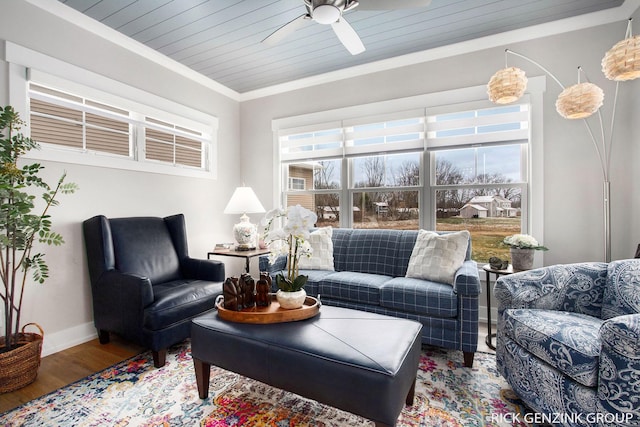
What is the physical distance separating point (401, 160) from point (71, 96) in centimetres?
323

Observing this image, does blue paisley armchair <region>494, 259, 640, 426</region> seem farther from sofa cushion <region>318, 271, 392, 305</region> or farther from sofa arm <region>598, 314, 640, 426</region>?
sofa cushion <region>318, 271, 392, 305</region>

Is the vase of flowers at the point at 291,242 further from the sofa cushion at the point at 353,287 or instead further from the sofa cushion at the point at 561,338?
the sofa cushion at the point at 561,338

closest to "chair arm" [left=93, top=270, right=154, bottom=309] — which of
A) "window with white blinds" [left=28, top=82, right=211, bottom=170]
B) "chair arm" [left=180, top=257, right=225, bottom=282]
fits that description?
"chair arm" [left=180, top=257, right=225, bottom=282]

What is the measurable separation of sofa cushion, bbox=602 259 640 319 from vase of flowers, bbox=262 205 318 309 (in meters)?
1.75

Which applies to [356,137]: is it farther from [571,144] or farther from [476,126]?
[571,144]

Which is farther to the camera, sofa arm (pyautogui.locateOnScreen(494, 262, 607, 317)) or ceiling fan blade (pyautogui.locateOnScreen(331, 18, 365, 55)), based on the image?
ceiling fan blade (pyautogui.locateOnScreen(331, 18, 365, 55))

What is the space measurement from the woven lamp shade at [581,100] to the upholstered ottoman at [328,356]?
203 centimetres

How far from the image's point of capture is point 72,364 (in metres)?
2.23

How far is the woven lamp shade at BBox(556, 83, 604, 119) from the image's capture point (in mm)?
2170

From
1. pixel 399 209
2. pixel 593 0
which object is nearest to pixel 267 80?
pixel 399 209

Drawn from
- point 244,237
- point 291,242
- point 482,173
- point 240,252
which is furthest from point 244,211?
point 482,173

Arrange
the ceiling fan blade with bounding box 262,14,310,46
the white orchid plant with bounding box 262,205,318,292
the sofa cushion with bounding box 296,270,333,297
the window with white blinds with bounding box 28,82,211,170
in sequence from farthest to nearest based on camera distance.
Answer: the sofa cushion with bounding box 296,270,333,297, the window with white blinds with bounding box 28,82,211,170, the ceiling fan blade with bounding box 262,14,310,46, the white orchid plant with bounding box 262,205,318,292

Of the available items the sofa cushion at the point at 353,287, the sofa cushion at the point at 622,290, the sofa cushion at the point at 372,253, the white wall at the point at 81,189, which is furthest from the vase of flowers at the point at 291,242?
the white wall at the point at 81,189

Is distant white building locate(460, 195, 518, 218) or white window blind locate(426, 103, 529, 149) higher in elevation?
white window blind locate(426, 103, 529, 149)
